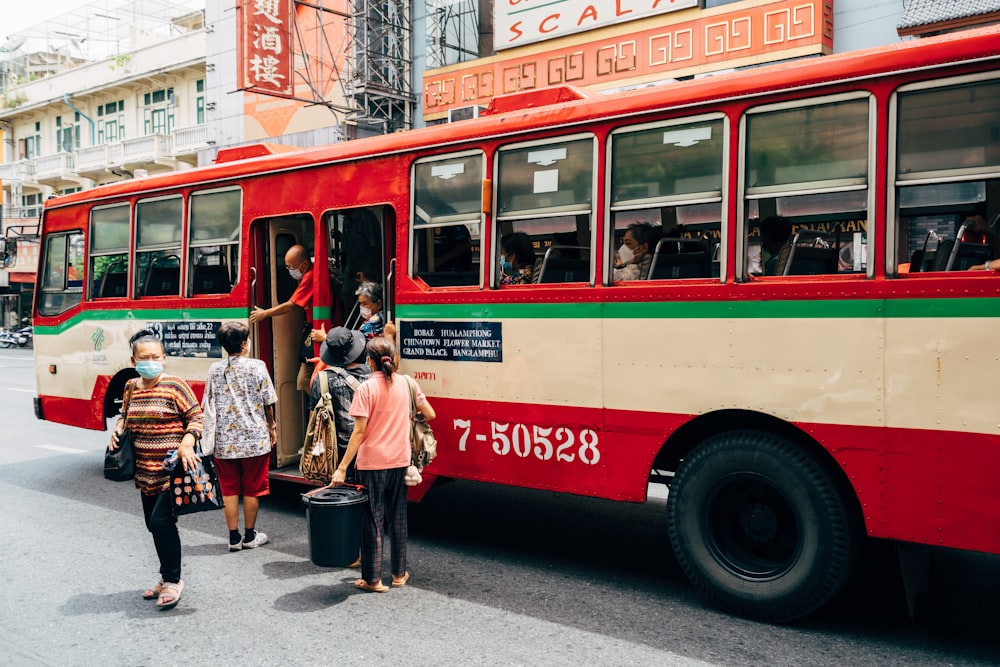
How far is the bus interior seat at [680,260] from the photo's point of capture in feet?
17.0

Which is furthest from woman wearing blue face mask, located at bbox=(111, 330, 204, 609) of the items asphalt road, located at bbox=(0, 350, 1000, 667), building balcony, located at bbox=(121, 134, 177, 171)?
building balcony, located at bbox=(121, 134, 177, 171)

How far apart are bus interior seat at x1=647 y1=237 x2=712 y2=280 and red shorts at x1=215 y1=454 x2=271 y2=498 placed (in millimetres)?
3157

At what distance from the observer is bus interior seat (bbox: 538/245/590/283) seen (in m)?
5.67

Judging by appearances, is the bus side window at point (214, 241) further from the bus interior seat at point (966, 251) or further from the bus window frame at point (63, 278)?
the bus interior seat at point (966, 251)

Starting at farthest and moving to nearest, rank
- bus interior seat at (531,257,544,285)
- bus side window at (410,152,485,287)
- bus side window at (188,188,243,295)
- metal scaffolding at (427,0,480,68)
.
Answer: metal scaffolding at (427,0,480,68)
bus side window at (188,188,243,295)
bus side window at (410,152,485,287)
bus interior seat at (531,257,544,285)

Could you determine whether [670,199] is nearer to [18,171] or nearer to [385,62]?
[385,62]

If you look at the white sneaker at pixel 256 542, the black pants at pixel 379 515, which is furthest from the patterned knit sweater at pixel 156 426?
the white sneaker at pixel 256 542

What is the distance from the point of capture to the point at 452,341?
20.6 feet

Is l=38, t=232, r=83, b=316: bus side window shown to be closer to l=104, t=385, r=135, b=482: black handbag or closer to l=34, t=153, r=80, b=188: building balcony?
l=104, t=385, r=135, b=482: black handbag

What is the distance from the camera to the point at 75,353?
9.32 m

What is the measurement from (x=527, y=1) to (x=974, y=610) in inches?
592

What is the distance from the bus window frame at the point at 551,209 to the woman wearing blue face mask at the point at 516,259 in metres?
0.04

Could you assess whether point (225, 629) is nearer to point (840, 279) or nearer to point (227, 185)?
point (840, 279)

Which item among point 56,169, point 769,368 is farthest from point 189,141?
point 769,368
